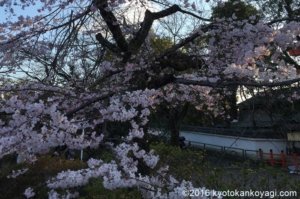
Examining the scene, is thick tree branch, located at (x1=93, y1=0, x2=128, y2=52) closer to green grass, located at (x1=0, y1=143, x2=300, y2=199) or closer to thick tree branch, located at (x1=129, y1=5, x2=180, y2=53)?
thick tree branch, located at (x1=129, y1=5, x2=180, y2=53)

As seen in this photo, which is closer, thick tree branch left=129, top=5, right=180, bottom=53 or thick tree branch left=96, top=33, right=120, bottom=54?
thick tree branch left=129, top=5, right=180, bottom=53

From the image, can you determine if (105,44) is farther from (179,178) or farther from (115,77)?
(179,178)

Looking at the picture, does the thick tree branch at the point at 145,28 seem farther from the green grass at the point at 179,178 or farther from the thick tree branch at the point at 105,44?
the green grass at the point at 179,178

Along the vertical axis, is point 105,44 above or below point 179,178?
above

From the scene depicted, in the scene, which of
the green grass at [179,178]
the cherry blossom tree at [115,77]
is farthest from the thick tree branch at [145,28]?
the green grass at [179,178]

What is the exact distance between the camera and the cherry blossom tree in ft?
9.82

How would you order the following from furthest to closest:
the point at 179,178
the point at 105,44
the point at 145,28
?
the point at 105,44 → the point at 179,178 → the point at 145,28

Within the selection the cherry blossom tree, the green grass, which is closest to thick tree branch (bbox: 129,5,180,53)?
the cherry blossom tree

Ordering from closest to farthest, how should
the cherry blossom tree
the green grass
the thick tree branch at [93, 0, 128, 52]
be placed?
the cherry blossom tree → the thick tree branch at [93, 0, 128, 52] → the green grass

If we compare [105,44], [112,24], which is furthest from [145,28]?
[105,44]

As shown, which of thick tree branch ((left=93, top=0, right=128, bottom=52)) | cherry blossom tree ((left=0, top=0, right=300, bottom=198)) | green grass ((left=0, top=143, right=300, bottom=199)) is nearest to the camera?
cherry blossom tree ((left=0, top=0, right=300, bottom=198))

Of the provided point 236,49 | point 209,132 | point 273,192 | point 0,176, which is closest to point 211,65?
point 236,49

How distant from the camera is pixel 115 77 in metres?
5.84

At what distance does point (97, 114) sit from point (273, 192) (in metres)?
2.48
